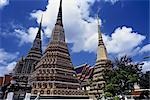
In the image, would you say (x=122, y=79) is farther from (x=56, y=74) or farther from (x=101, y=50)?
(x=101, y=50)

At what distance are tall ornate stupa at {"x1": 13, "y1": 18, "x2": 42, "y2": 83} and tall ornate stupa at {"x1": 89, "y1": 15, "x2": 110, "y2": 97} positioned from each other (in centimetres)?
1444

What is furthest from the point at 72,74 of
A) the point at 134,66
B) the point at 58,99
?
the point at 134,66

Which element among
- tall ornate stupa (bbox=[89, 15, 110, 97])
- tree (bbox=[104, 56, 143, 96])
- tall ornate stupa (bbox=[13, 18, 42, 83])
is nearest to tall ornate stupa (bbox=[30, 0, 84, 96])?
tall ornate stupa (bbox=[89, 15, 110, 97])

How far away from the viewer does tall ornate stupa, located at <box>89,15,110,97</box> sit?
43.4 meters

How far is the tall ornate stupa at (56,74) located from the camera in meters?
38.1

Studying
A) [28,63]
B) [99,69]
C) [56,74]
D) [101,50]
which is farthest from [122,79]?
[28,63]

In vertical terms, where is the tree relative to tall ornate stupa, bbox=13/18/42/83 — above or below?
below

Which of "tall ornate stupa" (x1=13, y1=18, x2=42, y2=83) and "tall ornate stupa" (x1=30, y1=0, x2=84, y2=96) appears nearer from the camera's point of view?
"tall ornate stupa" (x1=30, y1=0, x2=84, y2=96)

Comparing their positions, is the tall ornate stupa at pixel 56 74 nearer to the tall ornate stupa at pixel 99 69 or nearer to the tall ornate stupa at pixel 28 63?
the tall ornate stupa at pixel 99 69

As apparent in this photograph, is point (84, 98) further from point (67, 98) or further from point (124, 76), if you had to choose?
point (124, 76)

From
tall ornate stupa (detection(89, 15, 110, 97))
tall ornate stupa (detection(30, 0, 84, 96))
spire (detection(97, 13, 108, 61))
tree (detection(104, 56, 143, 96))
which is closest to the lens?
tree (detection(104, 56, 143, 96))

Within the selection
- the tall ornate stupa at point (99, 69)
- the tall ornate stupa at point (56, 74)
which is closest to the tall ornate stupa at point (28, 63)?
the tall ornate stupa at point (56, 74)

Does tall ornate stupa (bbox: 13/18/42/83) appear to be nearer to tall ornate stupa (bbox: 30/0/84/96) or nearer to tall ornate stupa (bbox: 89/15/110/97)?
tall ornate stupa (bbox: 30/0/84/96)

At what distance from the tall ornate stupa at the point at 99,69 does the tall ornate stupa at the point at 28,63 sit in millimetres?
14438
